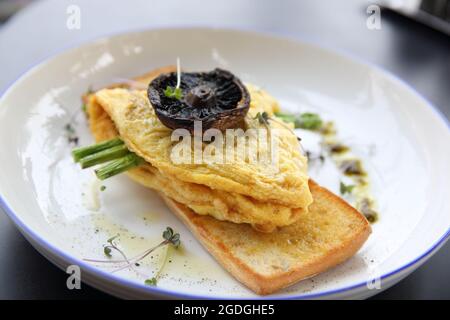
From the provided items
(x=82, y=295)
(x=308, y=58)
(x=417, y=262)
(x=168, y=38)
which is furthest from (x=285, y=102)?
(x=82, y=295)

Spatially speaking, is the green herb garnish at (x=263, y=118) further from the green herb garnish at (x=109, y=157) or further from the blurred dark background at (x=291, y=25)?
the blurred dark background at (x=291, y=25)

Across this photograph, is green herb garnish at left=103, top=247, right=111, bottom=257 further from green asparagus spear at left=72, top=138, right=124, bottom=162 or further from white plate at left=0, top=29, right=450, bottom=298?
green asparagus spear at left=72, top=138, right=124, bottom=162

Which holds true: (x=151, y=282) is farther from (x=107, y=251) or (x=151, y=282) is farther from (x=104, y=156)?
(x=104, y=156)

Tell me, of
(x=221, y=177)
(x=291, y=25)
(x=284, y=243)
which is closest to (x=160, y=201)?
(x=221, y=177)

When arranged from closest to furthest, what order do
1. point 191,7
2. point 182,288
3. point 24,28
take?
point 182,288 < point 24,28 < point 191,7

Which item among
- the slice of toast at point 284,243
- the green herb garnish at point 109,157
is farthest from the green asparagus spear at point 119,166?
the slice of toast at point 284,243

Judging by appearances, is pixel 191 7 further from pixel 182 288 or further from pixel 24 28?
pixel 182 288
